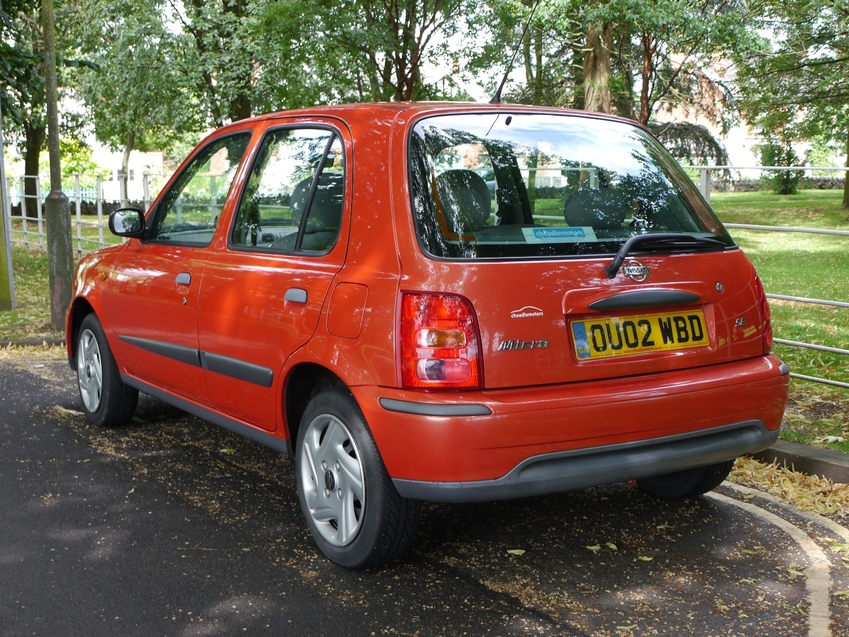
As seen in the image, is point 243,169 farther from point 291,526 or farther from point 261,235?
point 291,526

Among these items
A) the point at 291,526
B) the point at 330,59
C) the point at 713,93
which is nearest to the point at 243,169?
the point at 291,526

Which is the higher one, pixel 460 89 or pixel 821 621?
pixel 460 89

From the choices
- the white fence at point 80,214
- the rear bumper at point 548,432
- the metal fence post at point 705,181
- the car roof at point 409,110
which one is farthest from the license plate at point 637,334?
the white fence at point 80,214

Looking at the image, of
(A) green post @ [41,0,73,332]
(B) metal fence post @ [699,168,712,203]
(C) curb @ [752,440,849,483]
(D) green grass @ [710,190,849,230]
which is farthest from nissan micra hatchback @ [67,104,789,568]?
(D) green grass @ [710,190,849,230]

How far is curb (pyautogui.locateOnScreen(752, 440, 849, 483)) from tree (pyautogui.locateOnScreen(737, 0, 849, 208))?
2161 cm

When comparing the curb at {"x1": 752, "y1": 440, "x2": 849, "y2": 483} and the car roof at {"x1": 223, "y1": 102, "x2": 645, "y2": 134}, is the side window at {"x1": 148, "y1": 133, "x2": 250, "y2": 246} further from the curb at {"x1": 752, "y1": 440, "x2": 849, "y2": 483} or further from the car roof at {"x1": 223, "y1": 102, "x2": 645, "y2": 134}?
the curb at {"x1": 752, "y1": 440, "x2": 849, "y2": 483}

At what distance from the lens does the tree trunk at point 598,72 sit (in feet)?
54.9

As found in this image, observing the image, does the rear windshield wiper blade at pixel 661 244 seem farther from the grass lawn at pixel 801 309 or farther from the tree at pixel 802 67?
the tree at pixel 802 67

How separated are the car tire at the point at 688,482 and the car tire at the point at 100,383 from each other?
3168mm

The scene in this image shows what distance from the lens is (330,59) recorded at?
1758 centimetres

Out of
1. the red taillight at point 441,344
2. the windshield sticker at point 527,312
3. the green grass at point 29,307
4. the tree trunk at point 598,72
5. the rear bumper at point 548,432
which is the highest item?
the tree trunk at point 598,72

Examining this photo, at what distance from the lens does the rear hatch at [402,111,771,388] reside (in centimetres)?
349

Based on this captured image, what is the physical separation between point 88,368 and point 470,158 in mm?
3493

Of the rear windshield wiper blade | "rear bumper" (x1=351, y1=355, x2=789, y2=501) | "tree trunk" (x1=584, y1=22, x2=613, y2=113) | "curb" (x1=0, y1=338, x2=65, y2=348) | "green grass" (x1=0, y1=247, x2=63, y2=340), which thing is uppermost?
"tree trunk" (x1=584, y1=22, x2=613, y2=113)
